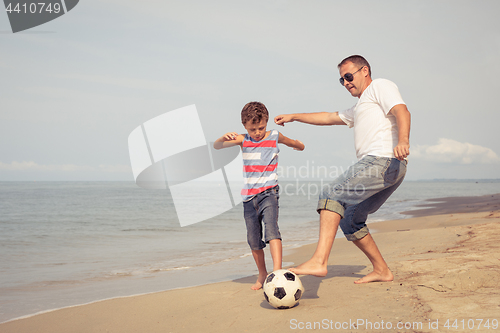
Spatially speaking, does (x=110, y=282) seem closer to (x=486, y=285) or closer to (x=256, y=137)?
(x=256, y=137)

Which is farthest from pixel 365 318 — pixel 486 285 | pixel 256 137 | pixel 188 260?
pixel 188 260

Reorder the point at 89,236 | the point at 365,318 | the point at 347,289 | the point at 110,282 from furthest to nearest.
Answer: the point at 89,236
the point at 110,282
the point at 347,289
the point at 365,318

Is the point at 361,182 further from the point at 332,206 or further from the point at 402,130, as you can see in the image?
the point at 402,130

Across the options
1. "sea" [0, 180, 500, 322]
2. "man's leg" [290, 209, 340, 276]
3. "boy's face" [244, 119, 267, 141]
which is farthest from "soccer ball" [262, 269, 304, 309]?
"boy's face" [244, 119, 267, 141]

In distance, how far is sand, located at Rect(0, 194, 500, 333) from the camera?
2.43m

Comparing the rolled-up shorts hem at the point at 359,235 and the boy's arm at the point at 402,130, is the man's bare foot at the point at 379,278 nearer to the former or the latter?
the rolled-up shorts hem at the point at 359,235

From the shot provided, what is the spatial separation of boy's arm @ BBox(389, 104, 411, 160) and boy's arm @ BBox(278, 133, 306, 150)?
1.41m

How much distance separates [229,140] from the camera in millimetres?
3967

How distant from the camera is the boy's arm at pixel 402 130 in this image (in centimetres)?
257

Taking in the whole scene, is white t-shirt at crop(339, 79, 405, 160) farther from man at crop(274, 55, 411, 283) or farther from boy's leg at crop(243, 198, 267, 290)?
boy's leg at crop(243, 198, 267, 290)

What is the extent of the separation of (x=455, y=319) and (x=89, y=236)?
11.2 m

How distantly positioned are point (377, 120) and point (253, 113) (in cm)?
130

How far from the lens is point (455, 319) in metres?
2.30

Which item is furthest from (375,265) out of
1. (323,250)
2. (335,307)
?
(323,250)
